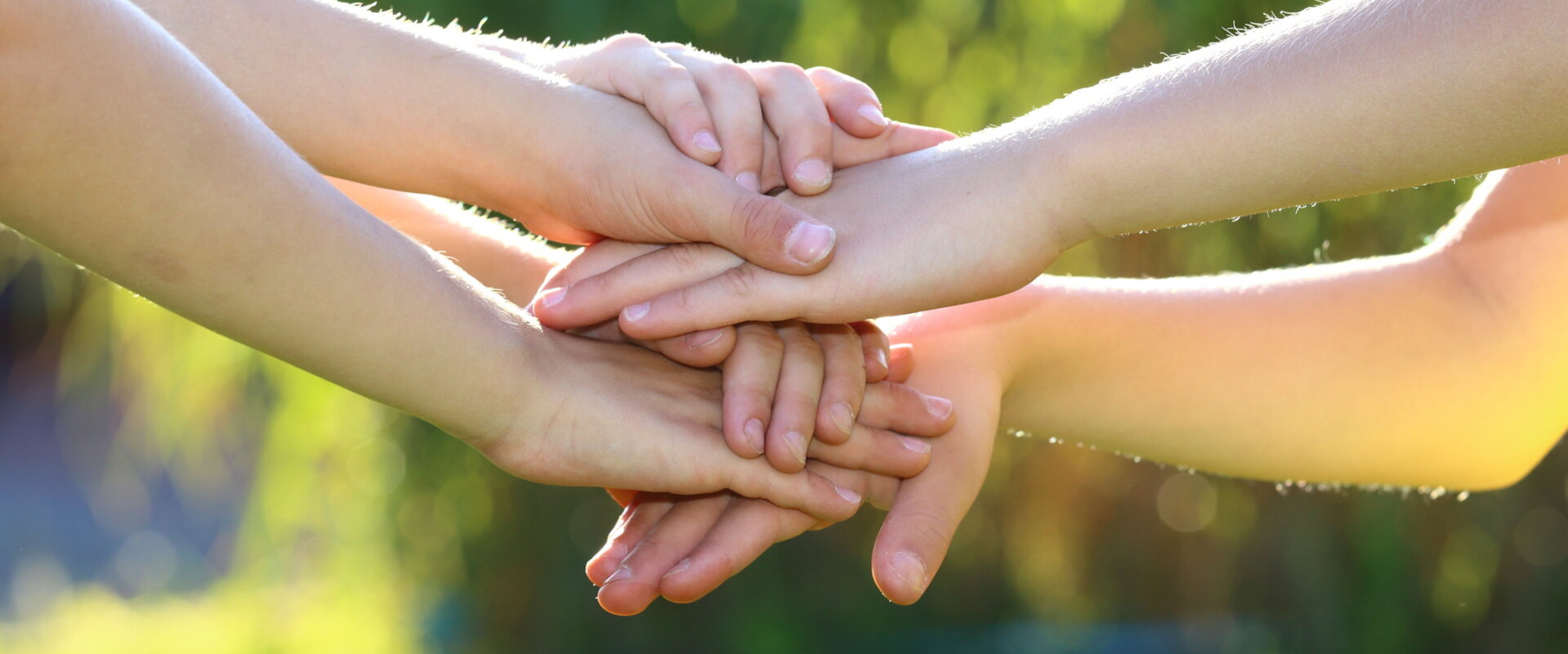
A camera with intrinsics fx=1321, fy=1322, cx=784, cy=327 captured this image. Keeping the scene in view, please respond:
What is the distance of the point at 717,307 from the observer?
3.84ft

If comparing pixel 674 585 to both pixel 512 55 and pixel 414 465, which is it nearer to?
pixel 512 55

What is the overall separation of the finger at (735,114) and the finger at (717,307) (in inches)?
3.4

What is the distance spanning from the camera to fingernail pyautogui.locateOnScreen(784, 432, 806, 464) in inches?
45.6

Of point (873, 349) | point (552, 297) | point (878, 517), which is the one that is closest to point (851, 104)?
point (873, 349)

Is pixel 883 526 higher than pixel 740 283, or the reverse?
pixel 740 283

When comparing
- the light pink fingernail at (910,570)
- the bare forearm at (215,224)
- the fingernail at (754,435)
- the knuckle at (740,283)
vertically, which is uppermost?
the bare forearm at (215,224)

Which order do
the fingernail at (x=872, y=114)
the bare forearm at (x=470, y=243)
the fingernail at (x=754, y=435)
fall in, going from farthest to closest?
the bare forearm at (x=470, y=243)
the fingernail at (x=872, y=114)
the fingernail at (x=754, y=435)

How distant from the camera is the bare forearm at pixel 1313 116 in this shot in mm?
889

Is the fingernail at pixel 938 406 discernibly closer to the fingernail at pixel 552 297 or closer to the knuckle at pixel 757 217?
the knuckle at pixel 757 217

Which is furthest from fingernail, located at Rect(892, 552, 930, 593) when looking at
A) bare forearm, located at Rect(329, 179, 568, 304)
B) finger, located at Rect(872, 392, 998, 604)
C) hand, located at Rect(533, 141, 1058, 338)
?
bare forearm, located at Rect(329, 179, 568, 304)

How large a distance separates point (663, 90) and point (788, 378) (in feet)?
0.98

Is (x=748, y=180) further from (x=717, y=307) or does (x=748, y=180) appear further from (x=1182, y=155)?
(x=1182, y=155)

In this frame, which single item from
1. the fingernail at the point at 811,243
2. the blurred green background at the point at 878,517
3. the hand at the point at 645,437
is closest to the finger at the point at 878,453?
the hand at the point at 645,437

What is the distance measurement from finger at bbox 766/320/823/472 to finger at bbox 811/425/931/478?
0.04 m
